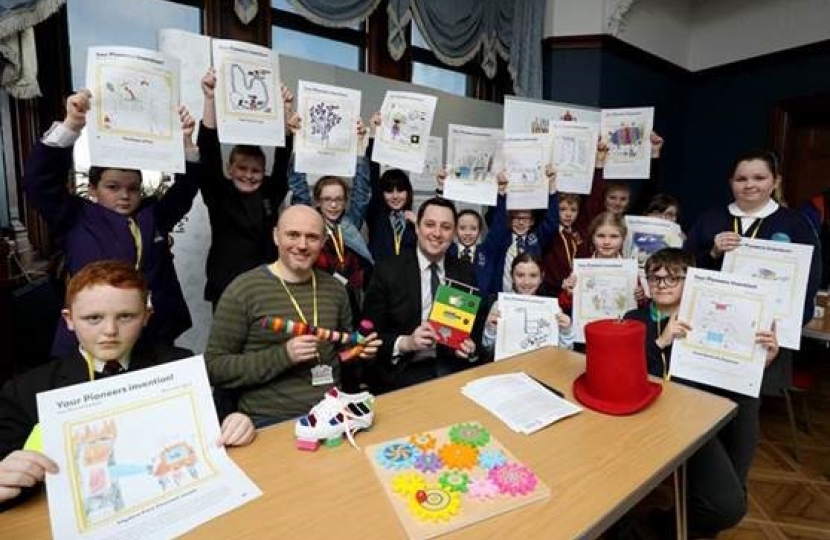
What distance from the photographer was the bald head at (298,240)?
1875mm

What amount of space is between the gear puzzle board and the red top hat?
0.41 meters

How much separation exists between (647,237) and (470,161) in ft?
3.77

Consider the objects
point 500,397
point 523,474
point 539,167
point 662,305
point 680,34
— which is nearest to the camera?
point 523,474

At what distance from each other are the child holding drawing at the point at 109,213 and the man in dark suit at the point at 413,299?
2.92 ft

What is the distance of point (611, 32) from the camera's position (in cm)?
524

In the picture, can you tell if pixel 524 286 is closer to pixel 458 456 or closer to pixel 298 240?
pixel 298 240

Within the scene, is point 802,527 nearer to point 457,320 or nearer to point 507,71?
point 457,320

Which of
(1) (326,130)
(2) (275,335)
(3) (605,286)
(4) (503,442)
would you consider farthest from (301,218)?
(3) (605,286)

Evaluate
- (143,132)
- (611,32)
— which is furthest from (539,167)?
(611,32)

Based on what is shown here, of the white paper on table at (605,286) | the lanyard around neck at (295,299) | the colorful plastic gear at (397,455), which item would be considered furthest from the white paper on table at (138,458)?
the white paper on table at (605,286)

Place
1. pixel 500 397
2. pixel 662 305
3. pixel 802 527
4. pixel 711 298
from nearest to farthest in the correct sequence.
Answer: pixel 500 397 → pixel 711 298 → pixel 662 305 → pixel 802 527

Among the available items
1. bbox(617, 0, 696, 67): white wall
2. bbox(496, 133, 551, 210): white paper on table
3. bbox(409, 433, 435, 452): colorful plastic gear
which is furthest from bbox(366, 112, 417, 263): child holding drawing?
bbox(617, 0, 696, 67): white wall

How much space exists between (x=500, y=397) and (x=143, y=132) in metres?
1.62

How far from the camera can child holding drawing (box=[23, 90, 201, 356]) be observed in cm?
184
